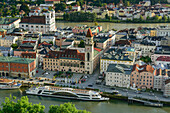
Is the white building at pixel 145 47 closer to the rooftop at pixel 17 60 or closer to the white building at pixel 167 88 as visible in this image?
the white building at pixel 167 88

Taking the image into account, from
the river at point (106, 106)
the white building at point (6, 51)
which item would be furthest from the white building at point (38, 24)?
the river at point (106, 106)

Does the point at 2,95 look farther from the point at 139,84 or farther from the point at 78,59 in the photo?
the point at 139,84

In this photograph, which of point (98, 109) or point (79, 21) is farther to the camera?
point (79, 21)

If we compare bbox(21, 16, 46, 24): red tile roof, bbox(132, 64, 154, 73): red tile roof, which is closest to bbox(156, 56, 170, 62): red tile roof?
bbox(132, 64, 154, 73): red tile roof

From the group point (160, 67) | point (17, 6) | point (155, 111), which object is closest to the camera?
point (155, 111)

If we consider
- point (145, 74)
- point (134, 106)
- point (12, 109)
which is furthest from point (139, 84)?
point (12, 109)

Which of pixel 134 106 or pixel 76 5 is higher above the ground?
pixel 76 5

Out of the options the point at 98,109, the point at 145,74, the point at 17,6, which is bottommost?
the point at 98,109
